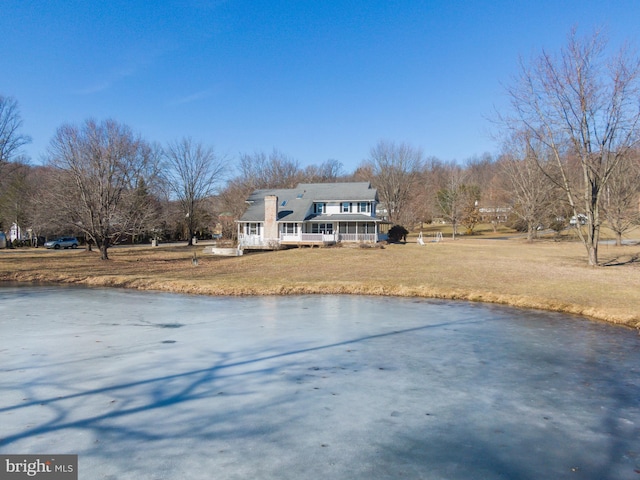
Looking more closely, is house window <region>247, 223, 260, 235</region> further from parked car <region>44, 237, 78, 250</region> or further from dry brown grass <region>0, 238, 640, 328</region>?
parked car <region>44, 237, 78, 250</region>

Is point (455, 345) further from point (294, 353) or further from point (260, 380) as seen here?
point (260, 380)

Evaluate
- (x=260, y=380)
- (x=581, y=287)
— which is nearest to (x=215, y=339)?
(x=260, y=380)

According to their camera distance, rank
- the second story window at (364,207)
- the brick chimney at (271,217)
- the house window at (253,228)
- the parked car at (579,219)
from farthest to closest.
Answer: the house window at (253,228) < the second story window at (364,207) < the brick chimney at (271,217) < the parked car at (579,219)

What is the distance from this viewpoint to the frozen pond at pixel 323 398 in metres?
4.05

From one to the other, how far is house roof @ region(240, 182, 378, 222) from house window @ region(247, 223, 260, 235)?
36.5 inches

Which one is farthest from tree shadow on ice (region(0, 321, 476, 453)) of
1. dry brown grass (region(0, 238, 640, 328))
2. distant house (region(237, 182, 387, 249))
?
distant house (region(237, 182, 387, 249))

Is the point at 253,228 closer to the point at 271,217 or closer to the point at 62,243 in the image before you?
the point at 271,217

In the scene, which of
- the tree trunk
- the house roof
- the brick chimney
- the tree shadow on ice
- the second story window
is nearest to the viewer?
the tree shadow on ice

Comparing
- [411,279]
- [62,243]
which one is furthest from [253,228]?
[411,279]

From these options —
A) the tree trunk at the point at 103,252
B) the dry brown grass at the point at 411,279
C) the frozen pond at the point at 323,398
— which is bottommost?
the frozen pond at the point at 323,398

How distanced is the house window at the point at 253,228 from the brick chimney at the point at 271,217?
184 cm

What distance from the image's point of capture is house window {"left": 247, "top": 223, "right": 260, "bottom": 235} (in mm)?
40312

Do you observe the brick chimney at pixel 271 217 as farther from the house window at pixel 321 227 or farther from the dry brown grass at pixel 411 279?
the dry brown grass at pixel 411 279

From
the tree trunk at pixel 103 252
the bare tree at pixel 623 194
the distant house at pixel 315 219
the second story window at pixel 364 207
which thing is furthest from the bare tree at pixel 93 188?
the bare tree at pixel 623 194
